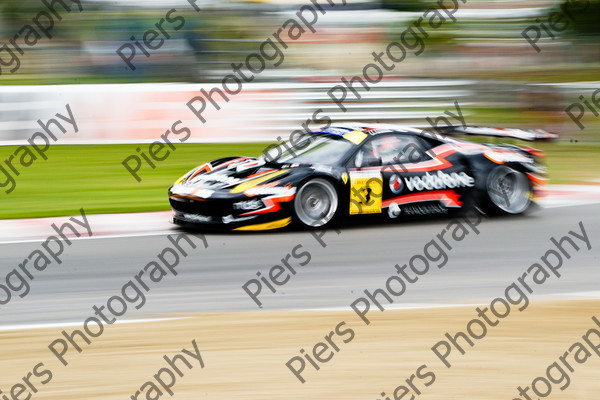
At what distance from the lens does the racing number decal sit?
28.5 ft

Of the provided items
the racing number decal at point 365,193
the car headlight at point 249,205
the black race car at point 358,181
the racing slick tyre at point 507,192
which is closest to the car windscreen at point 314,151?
the black race car at point 358,181

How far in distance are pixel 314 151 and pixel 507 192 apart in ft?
7.40

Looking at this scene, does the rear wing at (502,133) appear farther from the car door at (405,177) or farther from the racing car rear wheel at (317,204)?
the racing car rear wheel at (317,204)

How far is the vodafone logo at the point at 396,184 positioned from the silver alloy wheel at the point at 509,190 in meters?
1.13

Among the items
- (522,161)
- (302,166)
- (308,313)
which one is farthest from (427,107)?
(308,313)

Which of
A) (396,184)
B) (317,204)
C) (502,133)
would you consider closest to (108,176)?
(317,204)

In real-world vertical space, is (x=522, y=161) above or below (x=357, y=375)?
above

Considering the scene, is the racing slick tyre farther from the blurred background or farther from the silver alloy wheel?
the blurred background

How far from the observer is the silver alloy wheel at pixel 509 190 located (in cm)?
935

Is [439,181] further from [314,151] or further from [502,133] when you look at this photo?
[314,151]

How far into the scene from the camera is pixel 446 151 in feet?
30.2

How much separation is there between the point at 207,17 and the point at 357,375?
44.5 feet

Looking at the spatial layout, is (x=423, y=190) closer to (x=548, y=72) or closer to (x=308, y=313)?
(x=308, y=313)

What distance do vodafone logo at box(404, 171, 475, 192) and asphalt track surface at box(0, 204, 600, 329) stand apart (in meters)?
0.43
